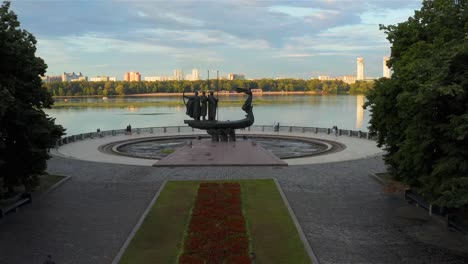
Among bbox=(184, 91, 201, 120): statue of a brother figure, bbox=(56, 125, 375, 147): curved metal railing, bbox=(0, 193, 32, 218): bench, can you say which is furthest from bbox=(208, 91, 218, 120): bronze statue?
bbox=(0, 193, 32, 218): bench

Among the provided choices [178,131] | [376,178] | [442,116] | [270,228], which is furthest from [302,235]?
[178,131]

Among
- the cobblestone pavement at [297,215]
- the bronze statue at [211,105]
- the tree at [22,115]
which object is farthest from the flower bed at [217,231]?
the bronze statue at [211,105]

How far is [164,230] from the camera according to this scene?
46.7 ft

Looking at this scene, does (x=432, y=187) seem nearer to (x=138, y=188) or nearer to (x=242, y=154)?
(x=138, y=188)

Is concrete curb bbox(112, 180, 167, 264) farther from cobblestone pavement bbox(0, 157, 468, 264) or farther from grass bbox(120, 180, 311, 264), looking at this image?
cobblestone pavement bbox(0, 157, 468, 264)

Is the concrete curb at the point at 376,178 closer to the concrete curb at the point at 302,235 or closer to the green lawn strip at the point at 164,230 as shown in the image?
the concrete curb at the point at 302,235

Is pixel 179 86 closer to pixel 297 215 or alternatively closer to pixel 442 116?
pixel 297 215

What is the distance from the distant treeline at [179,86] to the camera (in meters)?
154

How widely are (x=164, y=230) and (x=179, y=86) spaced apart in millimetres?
145836

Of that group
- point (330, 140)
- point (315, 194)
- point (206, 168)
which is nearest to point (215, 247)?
point (315, 194)

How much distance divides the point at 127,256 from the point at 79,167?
1479 centimetres

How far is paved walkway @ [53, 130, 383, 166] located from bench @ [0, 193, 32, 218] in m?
9.50

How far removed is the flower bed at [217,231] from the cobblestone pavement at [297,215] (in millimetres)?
2096

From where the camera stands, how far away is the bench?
626 inches
